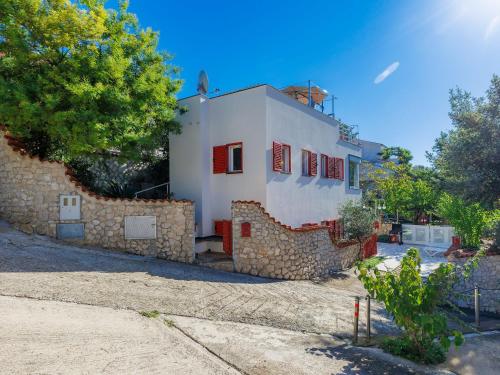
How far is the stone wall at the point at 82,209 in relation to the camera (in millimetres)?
9945

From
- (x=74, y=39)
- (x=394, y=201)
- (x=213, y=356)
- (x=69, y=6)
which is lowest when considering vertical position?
(x=213, y=356)

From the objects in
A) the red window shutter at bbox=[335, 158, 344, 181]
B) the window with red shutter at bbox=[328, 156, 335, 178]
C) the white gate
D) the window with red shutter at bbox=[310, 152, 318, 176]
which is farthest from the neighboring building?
the window with red shutter at bbox=[310, 152, 318, 176]

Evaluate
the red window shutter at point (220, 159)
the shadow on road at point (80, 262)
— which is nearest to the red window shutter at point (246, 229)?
the shadow on road at point (80, 262)

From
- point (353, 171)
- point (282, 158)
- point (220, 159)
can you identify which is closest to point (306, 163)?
point (282, 158)

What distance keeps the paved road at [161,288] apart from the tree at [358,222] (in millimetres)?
5447

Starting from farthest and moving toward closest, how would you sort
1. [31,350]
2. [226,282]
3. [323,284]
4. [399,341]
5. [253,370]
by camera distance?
[323,284] < [226,282] < [399,341] < [253,370] < [31,350]

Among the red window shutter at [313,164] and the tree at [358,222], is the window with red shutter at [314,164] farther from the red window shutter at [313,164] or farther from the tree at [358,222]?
the tree at [358,222]

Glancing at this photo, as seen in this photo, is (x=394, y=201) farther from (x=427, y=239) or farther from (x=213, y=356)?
(x=213, y=356)

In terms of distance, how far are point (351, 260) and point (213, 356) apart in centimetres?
1117

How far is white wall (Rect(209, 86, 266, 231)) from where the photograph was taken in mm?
12367

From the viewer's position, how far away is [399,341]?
568 cm

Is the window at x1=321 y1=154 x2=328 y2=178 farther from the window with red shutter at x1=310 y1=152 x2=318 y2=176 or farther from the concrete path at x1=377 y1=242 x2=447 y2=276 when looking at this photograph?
the concrete path at x1=377 y1=242 x2=447 y2=276

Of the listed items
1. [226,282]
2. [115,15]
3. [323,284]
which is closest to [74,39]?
[115,15]

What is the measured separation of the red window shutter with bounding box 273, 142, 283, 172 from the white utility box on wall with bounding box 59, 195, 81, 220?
24.9 feet
